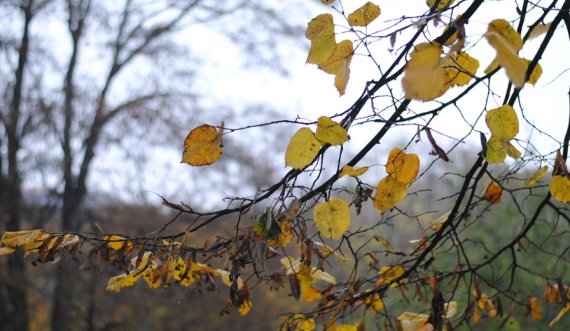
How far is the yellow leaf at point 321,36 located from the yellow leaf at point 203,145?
0.83 feet

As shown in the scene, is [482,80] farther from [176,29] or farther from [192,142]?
[176,29]

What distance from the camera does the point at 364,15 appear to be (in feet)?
4.50

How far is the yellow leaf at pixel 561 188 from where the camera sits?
1.45m

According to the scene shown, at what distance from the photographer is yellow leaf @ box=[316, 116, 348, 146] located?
4.08 feet

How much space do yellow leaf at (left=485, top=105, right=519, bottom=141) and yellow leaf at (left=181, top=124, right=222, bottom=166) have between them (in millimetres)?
529

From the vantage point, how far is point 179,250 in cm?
143

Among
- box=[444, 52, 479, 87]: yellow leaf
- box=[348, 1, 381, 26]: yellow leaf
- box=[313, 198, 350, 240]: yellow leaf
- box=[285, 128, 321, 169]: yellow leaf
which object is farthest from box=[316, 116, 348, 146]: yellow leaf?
box=[444, 52, 479, 87]: yellow leaf

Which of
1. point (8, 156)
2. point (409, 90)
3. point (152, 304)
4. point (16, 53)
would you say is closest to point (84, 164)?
point (8, 156)

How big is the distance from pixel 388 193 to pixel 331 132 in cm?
19

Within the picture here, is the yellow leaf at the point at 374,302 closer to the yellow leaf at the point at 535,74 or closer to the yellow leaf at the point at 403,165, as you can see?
the yellow leaf at the point at 403,165

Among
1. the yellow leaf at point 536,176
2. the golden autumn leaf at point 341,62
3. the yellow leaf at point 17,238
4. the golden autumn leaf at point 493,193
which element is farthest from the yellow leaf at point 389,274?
the yellow leaf at point 17,238

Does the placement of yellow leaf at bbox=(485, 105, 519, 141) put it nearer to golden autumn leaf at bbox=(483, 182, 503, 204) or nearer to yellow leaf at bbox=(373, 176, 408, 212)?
yellow leaf at bbox=(373, 176, 408, 212)

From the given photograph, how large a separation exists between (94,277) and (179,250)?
6791 millimetres

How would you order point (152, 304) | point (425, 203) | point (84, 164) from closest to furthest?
point (84, 164)
point (152, 304)
point (425, 203)
